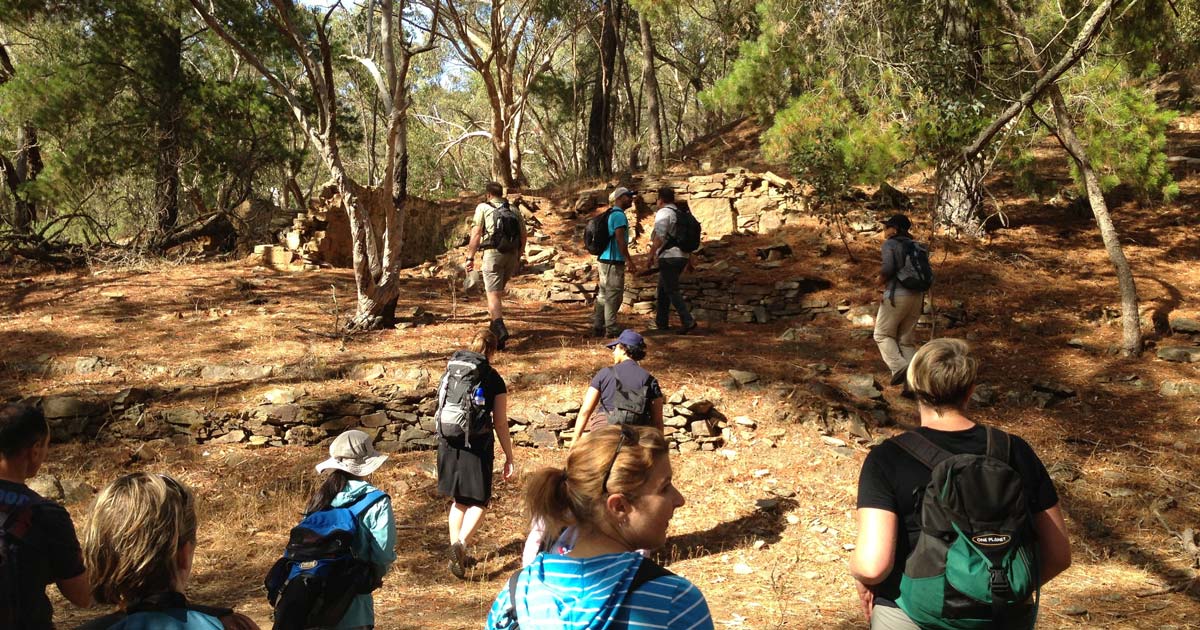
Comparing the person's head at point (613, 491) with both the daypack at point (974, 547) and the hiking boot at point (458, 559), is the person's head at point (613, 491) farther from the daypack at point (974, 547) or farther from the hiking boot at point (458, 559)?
the hiking boot at point (458, 559)

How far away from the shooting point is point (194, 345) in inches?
403

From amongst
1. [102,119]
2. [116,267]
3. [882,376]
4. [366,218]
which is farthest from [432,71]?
[882,376]

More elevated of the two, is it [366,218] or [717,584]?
[366,218]

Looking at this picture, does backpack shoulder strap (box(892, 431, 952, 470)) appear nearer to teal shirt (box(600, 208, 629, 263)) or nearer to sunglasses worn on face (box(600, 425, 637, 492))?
sunglasses worn on face (box(600, 425, 637, 492))

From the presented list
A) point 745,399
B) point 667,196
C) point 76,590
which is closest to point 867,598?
point 76,590

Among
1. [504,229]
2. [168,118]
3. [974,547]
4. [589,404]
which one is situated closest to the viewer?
[974,547]

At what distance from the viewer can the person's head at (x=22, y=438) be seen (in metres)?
2.84

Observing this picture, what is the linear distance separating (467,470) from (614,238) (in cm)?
454

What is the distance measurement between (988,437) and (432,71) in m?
31.4

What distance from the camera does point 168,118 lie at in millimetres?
16891

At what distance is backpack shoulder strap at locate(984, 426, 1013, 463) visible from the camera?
261cm

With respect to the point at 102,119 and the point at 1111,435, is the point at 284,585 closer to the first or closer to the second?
the point at 1111,435

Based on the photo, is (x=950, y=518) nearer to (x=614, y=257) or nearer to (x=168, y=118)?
(x=614, y=257)

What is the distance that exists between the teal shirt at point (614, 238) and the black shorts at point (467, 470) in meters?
4.31
